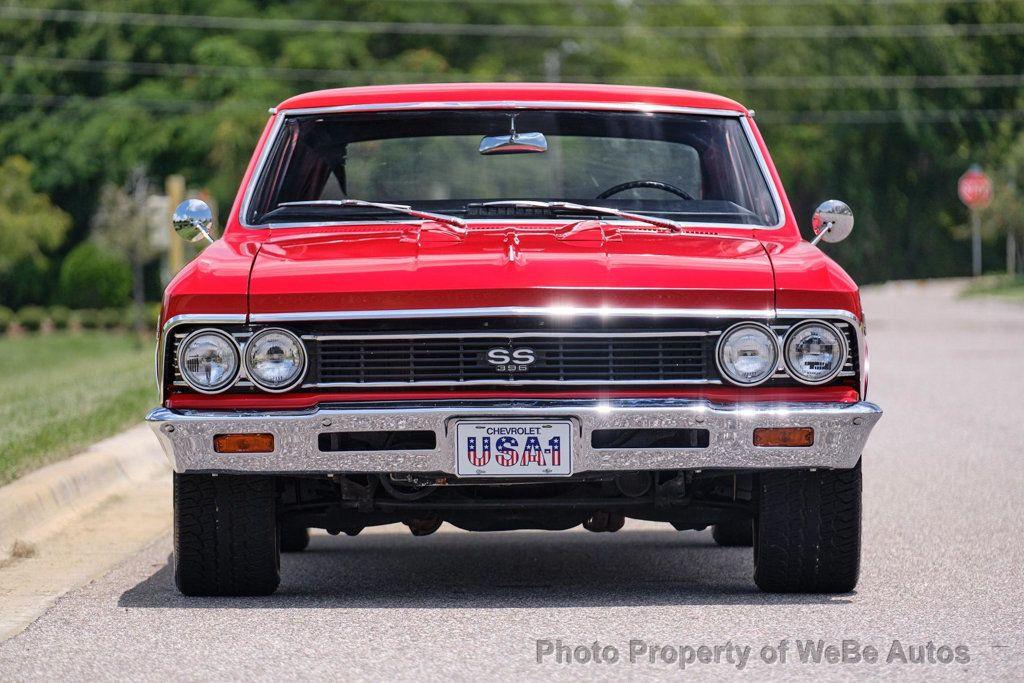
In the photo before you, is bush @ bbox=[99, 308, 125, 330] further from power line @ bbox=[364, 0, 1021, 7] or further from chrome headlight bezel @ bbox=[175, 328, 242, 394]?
chrome headlight bezel @ bbox=[175, 328, 242, 394]

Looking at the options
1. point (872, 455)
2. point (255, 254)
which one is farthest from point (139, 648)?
point (872, 455)

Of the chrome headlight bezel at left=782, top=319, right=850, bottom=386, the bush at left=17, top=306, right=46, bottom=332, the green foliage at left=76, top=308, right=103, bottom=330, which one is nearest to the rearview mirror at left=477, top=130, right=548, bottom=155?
the chrome headlight bezel at left=782, top=319, right=850, bottom=386

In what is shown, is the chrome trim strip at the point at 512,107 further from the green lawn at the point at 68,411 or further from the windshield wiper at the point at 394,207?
the green lawn at the point at 68,411

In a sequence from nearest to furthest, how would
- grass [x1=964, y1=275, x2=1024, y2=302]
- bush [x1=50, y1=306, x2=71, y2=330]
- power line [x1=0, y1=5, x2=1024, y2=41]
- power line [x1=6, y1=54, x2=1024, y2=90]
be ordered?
grass [x1=964, y1=275, x2=1024, y2=302] < bush [x1=50, y1=306, x2=71, y2=330] < power line [x1=6, y1=54, x2=1024, y2=90] < power line [x1=0, y1=5, x2=1024, y2=41]

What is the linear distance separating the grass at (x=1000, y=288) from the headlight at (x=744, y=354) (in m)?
30.3

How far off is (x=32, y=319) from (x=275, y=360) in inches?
1781

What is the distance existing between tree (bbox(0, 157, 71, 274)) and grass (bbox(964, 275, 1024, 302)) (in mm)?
24307

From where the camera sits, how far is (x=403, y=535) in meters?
8.23

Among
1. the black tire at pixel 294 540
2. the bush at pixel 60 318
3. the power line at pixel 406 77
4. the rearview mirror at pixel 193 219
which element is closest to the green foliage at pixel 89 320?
the bush at pixel 60 318

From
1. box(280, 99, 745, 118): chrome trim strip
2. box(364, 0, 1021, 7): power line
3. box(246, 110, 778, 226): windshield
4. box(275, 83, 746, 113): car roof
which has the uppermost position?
box(364, 0, 1021, 7): power line

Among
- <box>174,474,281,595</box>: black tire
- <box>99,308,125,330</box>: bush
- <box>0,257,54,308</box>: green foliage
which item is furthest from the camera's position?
<box>0,257,54,308</box>: green foliage

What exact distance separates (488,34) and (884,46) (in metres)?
12.3

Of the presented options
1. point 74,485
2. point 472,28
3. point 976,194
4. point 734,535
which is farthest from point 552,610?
point 472,28

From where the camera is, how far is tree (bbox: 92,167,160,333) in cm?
Answer: 4894
